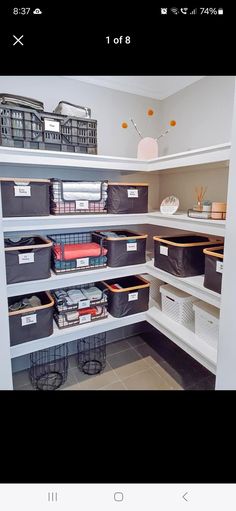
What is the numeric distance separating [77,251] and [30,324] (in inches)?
18.2

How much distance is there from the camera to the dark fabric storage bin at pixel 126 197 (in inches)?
56.8

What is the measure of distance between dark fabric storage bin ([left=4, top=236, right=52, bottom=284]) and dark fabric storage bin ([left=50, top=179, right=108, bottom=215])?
0.22 m

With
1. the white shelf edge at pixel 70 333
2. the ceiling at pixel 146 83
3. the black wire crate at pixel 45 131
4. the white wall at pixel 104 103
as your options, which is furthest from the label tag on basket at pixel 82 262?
the ceiling at pixel 146 83

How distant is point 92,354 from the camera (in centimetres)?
190

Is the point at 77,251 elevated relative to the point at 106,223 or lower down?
lower down

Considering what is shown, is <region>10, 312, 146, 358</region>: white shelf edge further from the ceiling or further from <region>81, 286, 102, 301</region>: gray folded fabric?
the ceiling

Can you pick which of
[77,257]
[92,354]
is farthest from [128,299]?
[92,354]

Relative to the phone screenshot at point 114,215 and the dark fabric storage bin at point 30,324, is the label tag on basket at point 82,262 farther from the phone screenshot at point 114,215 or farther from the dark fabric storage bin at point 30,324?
the dark fabric storage bin at point 30,324

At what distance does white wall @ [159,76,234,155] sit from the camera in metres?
1.42

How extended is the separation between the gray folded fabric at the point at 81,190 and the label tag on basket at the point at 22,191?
0.61ft

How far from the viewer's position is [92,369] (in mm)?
1729

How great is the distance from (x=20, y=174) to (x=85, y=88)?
75 centimetres
